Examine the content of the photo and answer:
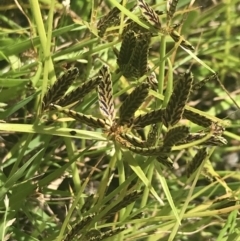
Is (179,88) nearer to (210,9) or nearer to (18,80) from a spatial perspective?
(18,80)

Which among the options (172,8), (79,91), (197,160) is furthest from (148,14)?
(197,160)

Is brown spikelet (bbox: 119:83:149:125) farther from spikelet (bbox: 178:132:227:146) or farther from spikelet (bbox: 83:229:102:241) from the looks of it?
spikelet (bbox: 83:229:102:241)

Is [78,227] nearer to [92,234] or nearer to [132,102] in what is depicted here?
[92,234]

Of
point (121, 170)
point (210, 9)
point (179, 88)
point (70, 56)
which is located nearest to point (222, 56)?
point (210, 9)

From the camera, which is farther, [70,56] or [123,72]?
[70,56]

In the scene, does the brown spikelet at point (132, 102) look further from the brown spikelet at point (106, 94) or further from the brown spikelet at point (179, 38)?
the brown spikelet at point (179, 38)
